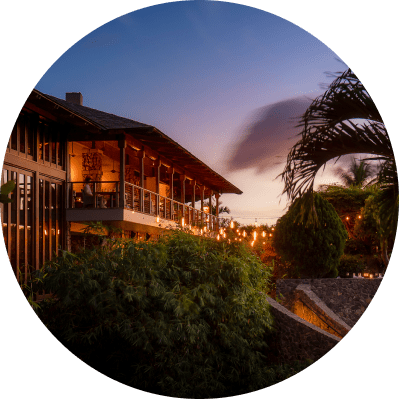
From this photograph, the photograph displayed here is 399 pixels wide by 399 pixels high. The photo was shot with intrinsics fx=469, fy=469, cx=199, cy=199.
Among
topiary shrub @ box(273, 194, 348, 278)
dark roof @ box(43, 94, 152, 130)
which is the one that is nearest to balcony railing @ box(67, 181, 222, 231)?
dark roof @ box(43, 94, 152, 130)

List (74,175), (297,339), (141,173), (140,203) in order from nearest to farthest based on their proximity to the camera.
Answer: (74,175), (140,203), (141,173), (297,339)

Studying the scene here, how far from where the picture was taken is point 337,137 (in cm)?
446

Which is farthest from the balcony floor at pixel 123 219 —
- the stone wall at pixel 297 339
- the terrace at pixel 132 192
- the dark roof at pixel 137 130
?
the stone wall at pixel 297 339

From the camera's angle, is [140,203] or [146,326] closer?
[140,203]

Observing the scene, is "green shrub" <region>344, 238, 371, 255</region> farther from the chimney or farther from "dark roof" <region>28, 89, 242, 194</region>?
the chimney

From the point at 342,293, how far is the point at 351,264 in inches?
12.9

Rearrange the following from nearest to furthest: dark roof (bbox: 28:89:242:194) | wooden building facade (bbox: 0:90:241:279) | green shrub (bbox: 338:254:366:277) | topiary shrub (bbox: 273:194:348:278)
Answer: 1. dark roof (bbox: 28:89:242:194)
2. wooden building facade (bbox: 0:90:241:279)
3. topiary shrub (bbox: 273:194:348:278)
4. green shrub (bbox: 338:254:366:277)

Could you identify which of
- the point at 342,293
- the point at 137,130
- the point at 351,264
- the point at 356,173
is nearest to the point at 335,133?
the point at 356,173

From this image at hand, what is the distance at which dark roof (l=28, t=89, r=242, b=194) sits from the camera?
4246 mm

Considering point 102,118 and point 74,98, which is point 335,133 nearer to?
point 102,118

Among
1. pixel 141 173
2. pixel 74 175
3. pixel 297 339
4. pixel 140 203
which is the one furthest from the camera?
pixel 297 339

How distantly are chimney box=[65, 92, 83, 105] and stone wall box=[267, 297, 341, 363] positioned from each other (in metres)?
2.83

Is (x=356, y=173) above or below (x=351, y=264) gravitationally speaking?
above

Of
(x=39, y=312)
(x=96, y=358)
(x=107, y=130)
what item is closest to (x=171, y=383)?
(x=96, y=358)
